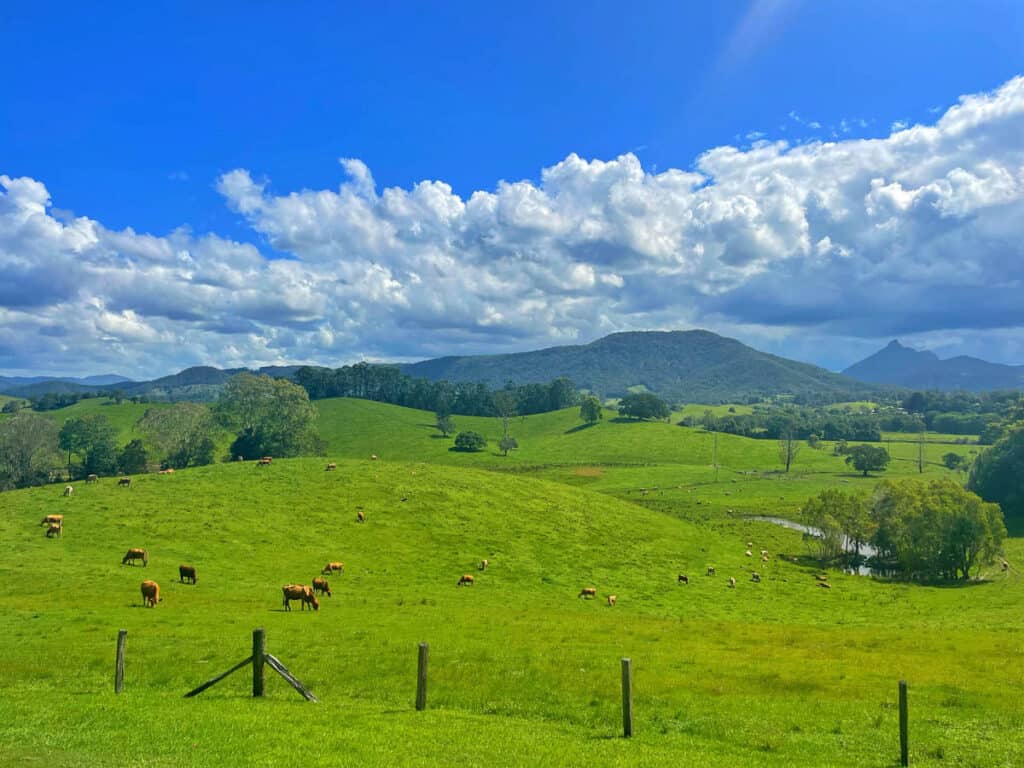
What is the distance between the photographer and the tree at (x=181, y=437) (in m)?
124

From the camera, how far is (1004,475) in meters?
129

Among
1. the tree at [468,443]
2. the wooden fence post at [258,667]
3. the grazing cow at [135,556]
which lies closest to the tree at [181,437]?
the grazing cow at [135,556]

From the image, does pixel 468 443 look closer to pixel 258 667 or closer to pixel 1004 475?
pixel 1004 475

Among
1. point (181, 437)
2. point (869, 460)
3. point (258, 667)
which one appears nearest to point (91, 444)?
point (181, 437)

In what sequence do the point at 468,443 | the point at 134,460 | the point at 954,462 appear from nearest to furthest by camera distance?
the point at 134,460 < the point at 954,462 < the point at 468,443

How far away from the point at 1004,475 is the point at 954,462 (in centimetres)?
7006

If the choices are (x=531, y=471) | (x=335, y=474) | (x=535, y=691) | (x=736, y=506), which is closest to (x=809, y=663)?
(x=535, y=691)

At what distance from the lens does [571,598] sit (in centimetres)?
5056

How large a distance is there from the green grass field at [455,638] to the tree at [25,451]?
2613 inches

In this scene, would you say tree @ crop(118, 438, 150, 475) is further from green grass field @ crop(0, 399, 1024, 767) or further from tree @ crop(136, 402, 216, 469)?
green grass field @ crop(0, 399, 1024, 767)

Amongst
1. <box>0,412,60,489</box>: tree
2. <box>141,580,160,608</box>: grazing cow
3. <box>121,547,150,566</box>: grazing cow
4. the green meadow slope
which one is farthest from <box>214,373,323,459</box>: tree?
<box>141,580,160,608</box>: grazing cow

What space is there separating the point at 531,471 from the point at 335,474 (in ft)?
291

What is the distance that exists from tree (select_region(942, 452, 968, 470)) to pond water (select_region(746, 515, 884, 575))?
346ft

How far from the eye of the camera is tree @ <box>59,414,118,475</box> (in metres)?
133
